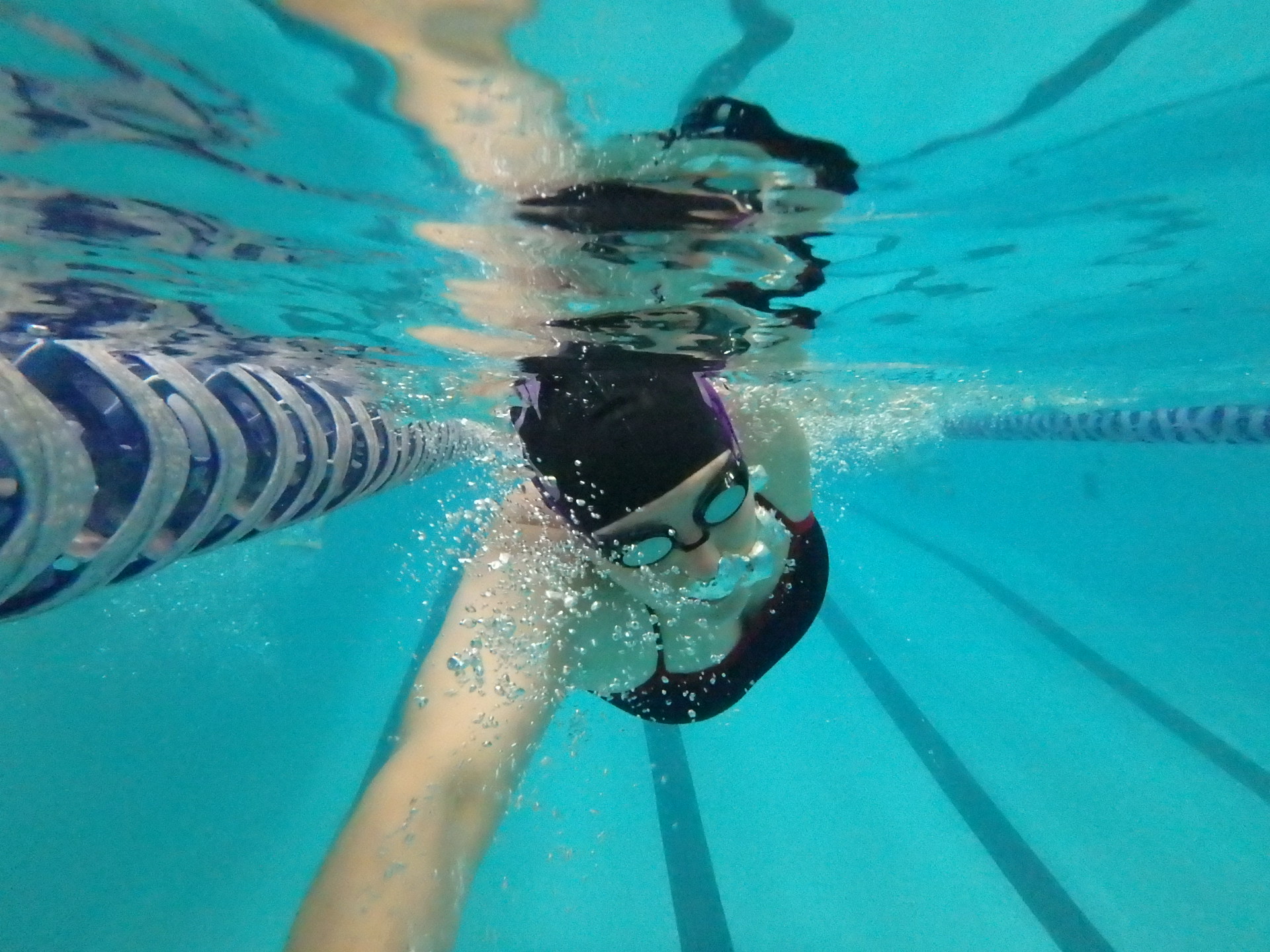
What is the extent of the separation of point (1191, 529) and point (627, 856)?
1458 cm

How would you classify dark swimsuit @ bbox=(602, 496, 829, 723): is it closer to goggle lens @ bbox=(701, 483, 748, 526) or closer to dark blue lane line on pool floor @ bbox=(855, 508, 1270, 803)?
goggle lens @ bbox=(701, 483, 748, 526)

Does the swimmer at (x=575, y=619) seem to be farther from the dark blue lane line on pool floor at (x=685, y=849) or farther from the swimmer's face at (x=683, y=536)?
the dark blue lane line on pool floor at (x=685, y=849)

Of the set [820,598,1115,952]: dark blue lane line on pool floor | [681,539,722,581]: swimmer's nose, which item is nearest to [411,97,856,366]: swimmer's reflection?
[681,539,722,581]: swimmer's nose

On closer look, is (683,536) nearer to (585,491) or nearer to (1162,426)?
(585,491)

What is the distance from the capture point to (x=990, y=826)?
6520 mm

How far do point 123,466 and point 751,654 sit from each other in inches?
136

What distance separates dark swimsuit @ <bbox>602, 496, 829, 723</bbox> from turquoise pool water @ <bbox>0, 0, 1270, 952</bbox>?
207 centimetres

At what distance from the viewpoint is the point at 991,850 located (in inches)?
243

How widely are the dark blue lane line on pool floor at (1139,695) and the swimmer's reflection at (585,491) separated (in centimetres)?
608

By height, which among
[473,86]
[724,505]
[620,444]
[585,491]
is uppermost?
[473,86]

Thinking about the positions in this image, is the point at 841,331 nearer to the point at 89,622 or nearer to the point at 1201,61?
the point at 1201,61

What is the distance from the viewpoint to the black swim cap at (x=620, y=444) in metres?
3.20

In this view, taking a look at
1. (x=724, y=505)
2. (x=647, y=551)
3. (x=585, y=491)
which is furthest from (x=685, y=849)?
(x=585, y=491)

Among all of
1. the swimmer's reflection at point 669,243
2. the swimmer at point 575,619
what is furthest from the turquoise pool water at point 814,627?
the swimmer at point 575,619
